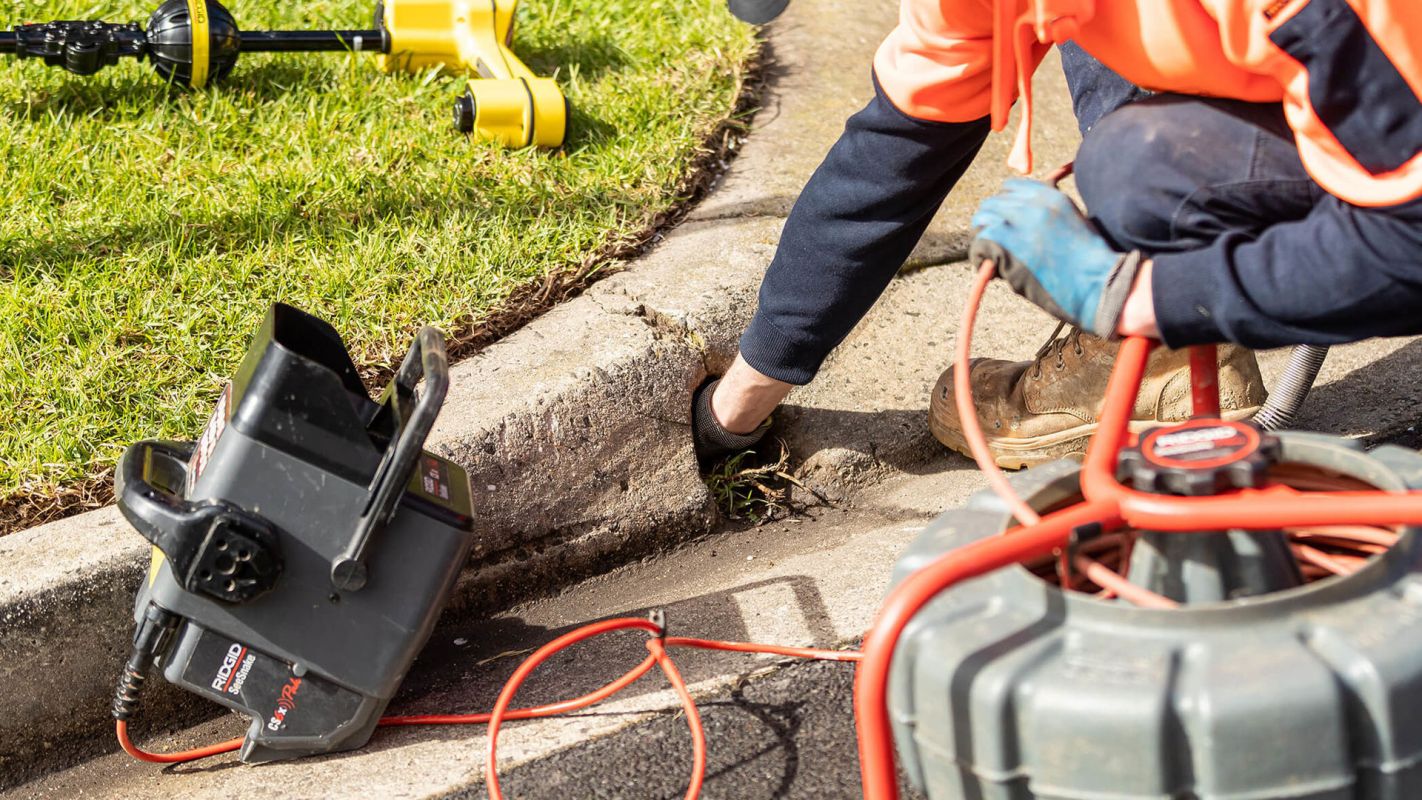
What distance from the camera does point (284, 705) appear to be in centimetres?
170

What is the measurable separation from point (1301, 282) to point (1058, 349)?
89cm

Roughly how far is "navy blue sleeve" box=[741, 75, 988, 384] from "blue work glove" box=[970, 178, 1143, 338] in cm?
45

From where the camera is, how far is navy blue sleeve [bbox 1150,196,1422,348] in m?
1.38

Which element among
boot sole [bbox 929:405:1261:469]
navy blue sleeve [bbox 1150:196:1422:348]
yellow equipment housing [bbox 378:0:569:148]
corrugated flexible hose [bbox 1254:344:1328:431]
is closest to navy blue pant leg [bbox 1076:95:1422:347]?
navy blue sleeve [bbox 1150:196:1422:348]

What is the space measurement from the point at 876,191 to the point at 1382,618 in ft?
3.37

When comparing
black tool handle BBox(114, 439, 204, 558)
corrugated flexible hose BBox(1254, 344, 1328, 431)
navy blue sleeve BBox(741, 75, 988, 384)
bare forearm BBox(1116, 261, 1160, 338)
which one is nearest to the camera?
bare forearm BBox(1116, 261, 1160, 338)

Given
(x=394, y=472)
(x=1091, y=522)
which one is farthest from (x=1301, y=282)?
(x=394, y=472)

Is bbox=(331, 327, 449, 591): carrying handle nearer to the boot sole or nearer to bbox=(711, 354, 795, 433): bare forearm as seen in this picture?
bbox=(711, 354, 795, 433): bare forearm

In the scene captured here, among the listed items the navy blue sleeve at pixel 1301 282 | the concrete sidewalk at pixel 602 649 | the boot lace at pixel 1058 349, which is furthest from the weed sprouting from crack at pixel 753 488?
the navy blue sleeve at pixel 1301 282

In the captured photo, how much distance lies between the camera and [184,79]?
9.31 ft

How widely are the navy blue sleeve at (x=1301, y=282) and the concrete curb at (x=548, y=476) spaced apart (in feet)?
3.16

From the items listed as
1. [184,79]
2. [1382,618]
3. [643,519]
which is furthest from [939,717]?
[184,79]

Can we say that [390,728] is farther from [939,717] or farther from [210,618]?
[939,717]

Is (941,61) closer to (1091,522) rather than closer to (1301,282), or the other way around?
(1301,282)
